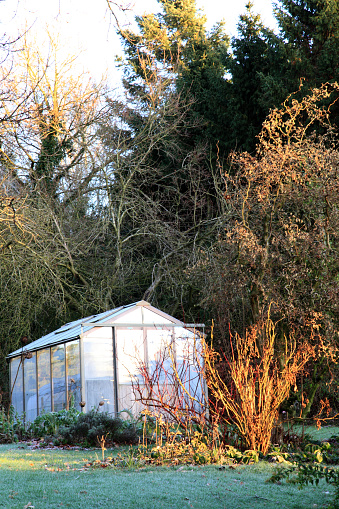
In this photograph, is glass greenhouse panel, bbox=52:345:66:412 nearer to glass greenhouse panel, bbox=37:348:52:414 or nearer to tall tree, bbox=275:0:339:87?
glass greenhouse panel, bbox=37:348:52:414

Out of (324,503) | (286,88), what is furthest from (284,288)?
(286,88)

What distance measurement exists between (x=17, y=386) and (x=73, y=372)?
376 centimetres

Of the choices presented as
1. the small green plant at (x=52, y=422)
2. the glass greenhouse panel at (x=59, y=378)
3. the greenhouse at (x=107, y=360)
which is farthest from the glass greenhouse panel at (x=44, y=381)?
the small green plant at (x=52, y=422)

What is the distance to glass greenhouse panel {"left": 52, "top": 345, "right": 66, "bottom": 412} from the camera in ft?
37.6

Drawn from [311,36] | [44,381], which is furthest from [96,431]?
[311,36]

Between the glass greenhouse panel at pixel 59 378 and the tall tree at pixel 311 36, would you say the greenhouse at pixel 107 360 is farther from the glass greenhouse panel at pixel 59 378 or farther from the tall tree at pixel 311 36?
the tall tree at pixel 311 36

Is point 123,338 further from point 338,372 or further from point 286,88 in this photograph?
point 286,88

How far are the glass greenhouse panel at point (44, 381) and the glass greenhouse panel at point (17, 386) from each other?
1.11 m

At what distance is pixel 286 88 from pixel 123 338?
26.8 feet

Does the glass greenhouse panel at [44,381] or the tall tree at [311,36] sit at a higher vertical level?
the tall tree at [311,36]

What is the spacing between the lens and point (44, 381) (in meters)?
12.3

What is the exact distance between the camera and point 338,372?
8.63 meters

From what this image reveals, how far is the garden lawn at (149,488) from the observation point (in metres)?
4.23

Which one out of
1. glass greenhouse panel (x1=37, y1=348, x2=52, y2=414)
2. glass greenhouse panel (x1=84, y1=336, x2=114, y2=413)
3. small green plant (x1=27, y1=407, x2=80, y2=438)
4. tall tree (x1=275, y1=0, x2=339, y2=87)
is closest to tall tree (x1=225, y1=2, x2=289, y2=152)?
tall tree (x1=275, y1=0, x2=339, y2=87)
